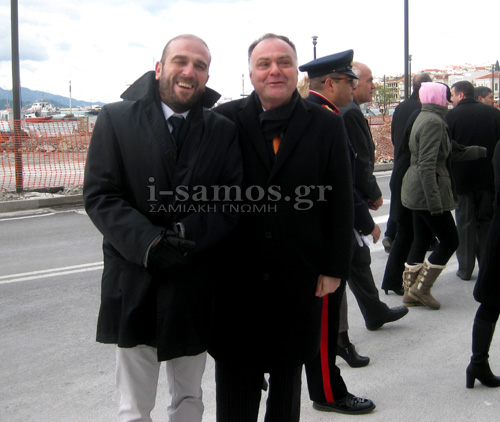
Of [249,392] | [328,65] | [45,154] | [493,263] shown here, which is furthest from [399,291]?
[45,154]

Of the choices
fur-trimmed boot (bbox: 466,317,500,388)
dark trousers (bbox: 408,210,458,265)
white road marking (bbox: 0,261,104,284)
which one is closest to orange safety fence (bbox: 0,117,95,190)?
white road marking (bbox: 0,261,104,284)

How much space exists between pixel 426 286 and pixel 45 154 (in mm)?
14416

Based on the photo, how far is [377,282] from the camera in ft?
19.5

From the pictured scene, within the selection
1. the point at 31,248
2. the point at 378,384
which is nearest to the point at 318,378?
the point at 378,384

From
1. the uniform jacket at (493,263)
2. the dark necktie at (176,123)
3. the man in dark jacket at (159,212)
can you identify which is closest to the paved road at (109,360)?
the uniform jacket at (493,263)

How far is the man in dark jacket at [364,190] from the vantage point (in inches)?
147

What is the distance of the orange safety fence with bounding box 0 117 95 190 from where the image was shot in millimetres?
14164

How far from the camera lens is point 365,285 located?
4.30 m

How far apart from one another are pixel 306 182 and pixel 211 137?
0.44m

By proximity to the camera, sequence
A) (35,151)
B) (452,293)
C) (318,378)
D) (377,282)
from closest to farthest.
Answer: (318,378), (452,293), (377,282), (35,151)

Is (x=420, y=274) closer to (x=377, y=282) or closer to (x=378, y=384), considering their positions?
(x=377, y=282)

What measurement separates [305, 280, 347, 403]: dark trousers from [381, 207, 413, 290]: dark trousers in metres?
2.29

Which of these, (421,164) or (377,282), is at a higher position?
(421,164)

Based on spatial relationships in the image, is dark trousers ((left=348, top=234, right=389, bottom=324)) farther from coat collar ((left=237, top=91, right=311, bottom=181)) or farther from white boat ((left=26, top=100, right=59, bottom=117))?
white boat ((left=26, top=100, right=59, bottom=117))
